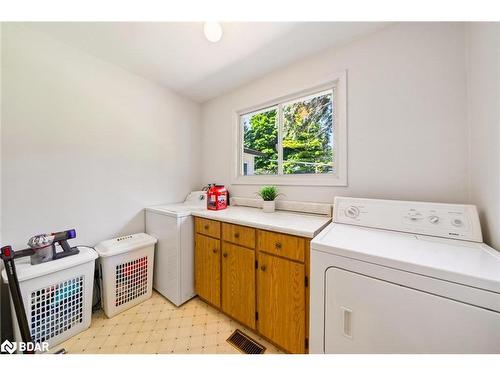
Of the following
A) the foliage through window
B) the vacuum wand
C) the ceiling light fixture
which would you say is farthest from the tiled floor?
the ceiling light fixture

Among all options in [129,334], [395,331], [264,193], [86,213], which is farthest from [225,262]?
[86,213]

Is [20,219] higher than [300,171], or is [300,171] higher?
[300,171]

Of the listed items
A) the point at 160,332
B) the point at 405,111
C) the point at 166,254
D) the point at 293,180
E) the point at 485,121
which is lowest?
the point at 160,332

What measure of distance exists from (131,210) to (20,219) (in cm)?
72

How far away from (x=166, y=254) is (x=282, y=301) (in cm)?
119

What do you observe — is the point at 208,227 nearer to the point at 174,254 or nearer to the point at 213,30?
the point at 174,254

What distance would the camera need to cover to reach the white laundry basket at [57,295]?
114 cm

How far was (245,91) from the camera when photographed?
6.82ft

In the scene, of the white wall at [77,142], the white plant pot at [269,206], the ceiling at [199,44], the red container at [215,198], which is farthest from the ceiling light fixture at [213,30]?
the white plant pot at [269,206]

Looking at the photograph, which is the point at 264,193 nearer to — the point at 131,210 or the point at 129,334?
the point at 131,210

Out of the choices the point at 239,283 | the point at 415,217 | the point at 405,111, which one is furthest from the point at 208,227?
the point at 405,111

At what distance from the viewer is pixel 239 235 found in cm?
137

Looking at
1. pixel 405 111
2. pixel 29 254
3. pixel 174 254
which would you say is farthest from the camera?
pixel 174 254

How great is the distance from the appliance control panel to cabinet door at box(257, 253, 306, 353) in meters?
0.53
